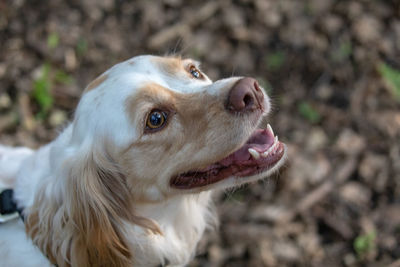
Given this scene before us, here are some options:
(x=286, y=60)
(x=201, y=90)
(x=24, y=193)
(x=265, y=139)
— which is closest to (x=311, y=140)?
(x=286, y=60)

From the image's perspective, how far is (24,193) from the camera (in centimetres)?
256

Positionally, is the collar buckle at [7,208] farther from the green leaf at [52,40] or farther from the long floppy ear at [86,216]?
the green leaf at [52,40]

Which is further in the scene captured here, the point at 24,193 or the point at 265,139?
the point at 24,193

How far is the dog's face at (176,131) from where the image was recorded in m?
2.22

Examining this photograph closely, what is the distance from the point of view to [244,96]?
218 cm

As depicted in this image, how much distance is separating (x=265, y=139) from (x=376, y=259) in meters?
1.69

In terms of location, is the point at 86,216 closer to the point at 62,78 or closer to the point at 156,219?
the point at 156,219

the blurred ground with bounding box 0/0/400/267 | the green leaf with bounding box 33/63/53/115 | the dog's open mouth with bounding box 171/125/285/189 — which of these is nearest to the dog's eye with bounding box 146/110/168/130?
the dog's open mouth with bounding box 171/125/285/189

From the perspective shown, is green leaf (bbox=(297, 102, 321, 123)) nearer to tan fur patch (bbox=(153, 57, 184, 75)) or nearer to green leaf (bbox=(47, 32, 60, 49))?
tan fur patch (bbox=(153, 57, 184, 75))

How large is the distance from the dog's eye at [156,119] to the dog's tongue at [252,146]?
400 mm

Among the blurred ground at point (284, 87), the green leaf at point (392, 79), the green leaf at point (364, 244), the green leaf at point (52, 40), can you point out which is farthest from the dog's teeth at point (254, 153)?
the green leaf at point (52, 40)

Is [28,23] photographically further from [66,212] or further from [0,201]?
[66,212]

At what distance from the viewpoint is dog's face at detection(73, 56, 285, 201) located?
222cm

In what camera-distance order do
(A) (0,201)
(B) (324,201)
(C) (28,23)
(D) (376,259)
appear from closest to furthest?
(A) (0,201) → (D) (376,259) → (B) (324,201) → (C) (28,23)
